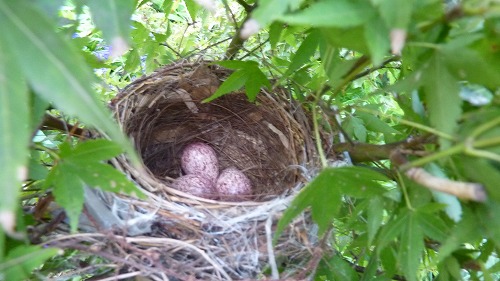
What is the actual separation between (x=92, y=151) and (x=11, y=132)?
0.24 m

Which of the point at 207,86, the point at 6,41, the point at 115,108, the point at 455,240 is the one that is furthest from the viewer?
the point at 207,86

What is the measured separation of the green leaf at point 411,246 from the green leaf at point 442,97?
0.49 feet

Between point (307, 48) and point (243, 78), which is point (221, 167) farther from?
point (307, 48)

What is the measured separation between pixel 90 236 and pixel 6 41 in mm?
316

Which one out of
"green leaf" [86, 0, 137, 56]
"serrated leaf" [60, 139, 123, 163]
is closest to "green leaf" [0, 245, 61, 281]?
"serrated leaf" [60, 139, 123, 163]

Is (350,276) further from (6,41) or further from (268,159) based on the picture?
(6,41)

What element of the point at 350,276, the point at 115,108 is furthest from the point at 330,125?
the point at 115,108

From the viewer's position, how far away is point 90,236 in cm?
61

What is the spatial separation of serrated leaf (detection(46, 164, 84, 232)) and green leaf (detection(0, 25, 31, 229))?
0.19 m

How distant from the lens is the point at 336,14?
0.38 m

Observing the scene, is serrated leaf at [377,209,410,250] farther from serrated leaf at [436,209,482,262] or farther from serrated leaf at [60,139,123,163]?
serrated leaf at [60,139,123,163]

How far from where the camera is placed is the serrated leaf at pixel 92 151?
→ 21.9 inches

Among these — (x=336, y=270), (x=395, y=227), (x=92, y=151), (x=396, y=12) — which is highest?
(x=396, y=12)

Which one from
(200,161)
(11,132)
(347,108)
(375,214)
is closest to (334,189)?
(375,214)
